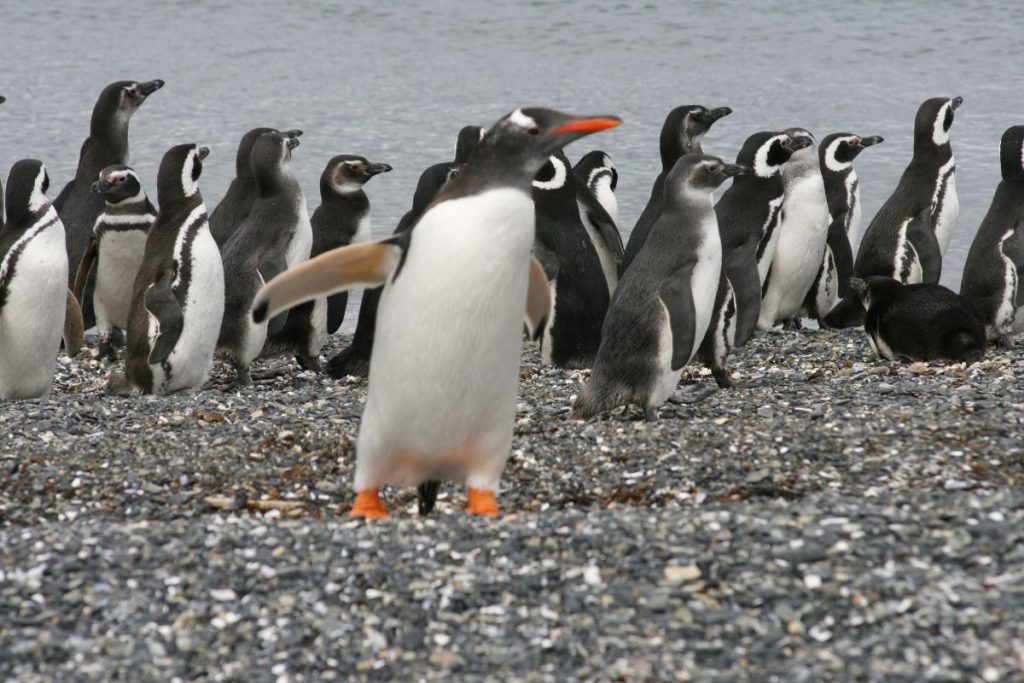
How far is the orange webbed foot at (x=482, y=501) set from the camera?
3.86 meters

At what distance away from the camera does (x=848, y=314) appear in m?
8.41

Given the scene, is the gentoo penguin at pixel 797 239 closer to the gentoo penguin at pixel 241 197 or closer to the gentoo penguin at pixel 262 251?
the gentoo penguin at pixel 262 251

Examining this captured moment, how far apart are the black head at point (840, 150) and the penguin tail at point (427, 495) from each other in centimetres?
613

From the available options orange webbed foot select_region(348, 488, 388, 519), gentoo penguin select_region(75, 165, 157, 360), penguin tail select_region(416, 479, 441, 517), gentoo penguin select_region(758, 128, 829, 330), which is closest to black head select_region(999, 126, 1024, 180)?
gentoo penguin select_region(758, 128, 829, 330)

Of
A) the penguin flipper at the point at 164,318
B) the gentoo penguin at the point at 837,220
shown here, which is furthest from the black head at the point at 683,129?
the penguin flipper at the point at 164,318

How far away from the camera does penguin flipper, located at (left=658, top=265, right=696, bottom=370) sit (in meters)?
5.40

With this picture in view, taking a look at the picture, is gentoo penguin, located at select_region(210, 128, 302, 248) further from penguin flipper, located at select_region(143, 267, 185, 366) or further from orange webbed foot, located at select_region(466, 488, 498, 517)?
orange webbed foot, located at select_region(466, 488, 498, 517)

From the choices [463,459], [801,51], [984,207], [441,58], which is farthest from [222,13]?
[463,459]

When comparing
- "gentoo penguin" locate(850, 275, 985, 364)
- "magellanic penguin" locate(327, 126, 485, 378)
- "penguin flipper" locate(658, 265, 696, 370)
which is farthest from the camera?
"magellanic penguin" locate(327, 126, 485, 378)

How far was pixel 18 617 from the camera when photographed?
9.99ft

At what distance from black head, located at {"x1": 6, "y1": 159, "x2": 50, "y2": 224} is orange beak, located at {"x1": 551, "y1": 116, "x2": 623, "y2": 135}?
3.85 metres

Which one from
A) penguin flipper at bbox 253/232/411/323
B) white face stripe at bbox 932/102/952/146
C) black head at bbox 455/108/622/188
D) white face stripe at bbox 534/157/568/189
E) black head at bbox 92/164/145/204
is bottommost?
black head at bbox 92/164/145/204

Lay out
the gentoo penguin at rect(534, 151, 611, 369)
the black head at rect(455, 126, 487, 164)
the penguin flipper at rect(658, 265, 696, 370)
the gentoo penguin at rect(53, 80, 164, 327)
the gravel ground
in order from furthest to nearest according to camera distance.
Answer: the gentoo penguin at rect(53, 80, 164, 327) → the black head at rect(455, 126, 487, 164) → the gentoo penguin at rect(534, 151, 611, 369) → the penguin flipper at rect(658, 265, 696, 370) → the gravel ground

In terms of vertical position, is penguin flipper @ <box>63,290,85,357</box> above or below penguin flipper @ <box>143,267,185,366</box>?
below
